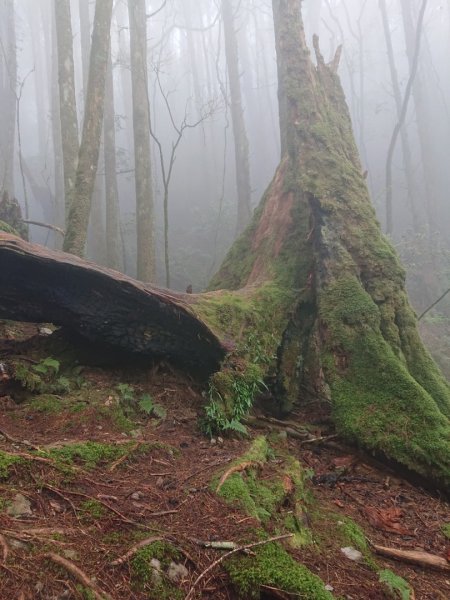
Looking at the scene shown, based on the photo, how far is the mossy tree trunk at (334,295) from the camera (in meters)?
4.39

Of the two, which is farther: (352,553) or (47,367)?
(47,367)

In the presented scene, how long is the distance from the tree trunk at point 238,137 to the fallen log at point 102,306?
39.1ft

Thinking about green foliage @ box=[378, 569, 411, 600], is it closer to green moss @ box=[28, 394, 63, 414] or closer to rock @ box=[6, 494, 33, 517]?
rock @ box=[6, 494, 33, 517]

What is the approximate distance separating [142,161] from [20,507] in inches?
422

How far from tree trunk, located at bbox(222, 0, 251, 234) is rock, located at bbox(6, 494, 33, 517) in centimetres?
1450

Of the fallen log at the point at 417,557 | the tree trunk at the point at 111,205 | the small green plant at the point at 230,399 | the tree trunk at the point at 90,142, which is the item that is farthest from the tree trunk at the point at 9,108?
the fallen log at the point at 417,557

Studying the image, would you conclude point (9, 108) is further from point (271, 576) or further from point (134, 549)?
point (271, 576)

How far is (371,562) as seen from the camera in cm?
295

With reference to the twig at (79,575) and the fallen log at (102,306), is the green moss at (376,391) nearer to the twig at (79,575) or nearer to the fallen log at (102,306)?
the fallen log at (102,306)

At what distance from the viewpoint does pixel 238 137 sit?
59.9 feet

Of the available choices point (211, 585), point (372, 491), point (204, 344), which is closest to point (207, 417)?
point (204, 344)

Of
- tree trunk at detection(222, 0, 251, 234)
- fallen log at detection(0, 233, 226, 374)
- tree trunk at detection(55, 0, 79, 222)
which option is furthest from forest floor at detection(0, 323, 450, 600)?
tree trunk at detection(222, 0, 251, 234)

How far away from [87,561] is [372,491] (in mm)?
2817

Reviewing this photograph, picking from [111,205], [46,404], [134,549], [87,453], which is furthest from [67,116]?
[134,549]
